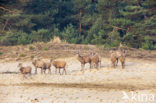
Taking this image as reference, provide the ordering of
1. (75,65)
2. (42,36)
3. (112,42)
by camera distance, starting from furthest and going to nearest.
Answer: (42,36)
(112,42)
(75,65)

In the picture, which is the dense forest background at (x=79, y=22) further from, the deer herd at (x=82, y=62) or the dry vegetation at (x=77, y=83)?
the deer herd at (x=82, y=62)

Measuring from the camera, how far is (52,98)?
13.9m

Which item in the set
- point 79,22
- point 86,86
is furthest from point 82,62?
point 79,22

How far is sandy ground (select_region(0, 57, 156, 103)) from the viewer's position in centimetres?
1380

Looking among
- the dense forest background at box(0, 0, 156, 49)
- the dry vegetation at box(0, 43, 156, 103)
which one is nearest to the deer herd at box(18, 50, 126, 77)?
the dry vegetation at box(0, 43, 156, 103)

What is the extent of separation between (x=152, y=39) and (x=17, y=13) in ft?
46.3

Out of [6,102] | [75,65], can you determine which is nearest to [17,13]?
[75,65]

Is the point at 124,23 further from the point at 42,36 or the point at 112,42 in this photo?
the point at 42,36

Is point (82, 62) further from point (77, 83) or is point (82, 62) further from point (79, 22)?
point (79, 22)

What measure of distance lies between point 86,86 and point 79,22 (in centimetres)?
2536

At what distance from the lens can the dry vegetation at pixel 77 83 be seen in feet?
46.0

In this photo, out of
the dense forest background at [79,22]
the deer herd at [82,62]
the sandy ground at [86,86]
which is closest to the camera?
the sandy ground at [86,86]

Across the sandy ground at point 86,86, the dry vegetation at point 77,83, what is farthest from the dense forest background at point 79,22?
the sandy ground at point 86,86

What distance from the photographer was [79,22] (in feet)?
135
